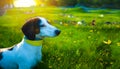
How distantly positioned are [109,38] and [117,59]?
1052mm

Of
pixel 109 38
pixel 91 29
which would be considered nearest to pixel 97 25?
pixel 91 29

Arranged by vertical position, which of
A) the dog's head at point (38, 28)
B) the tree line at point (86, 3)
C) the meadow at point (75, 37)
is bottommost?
the meadow at point (75, 37)

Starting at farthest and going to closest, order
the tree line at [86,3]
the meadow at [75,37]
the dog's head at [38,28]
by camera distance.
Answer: the tree line at [86,3] → the meadow at [75,37] → the dog's head at [38,28]

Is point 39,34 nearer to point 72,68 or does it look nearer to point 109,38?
point 72,68

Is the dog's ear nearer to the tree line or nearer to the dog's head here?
the dog's head

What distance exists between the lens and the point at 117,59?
5.09 metres

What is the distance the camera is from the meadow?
194 inches

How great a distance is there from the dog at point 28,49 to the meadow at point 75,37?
353mm

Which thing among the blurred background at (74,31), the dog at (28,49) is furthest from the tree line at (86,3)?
the dog at (28,49)

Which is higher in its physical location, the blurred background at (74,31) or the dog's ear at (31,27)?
the dog's ear at (31,27)

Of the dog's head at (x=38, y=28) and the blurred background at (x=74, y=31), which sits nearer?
the dog's head at (x=38, y=28)

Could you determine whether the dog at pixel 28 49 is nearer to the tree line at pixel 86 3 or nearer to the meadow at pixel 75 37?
the meadow at pixel 75 37

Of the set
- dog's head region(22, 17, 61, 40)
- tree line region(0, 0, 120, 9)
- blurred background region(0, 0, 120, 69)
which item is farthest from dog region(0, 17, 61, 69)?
tree line region(0, 0, 120, 9)

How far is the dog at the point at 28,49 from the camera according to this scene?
432cm
